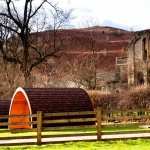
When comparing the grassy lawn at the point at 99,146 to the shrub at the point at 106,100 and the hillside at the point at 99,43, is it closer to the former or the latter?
the shrub at the point at 106,100

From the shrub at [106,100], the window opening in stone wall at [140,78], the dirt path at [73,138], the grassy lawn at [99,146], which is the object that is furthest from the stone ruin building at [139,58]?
the grassy lawn at [99,146]

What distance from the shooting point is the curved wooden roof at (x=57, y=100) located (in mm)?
29891

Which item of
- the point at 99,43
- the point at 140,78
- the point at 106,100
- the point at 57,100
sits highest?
the point at 99,43

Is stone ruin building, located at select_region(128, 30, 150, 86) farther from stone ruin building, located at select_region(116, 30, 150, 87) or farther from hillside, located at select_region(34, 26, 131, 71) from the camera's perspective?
hillside, located at select_region(34, 26, 131, 71)

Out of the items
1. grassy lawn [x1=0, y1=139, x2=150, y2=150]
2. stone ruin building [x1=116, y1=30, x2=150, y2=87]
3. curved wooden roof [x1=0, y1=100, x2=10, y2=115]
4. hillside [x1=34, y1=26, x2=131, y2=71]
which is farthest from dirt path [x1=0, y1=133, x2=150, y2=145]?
hillside [x1=34, y1=26, x2=131, y2=71]

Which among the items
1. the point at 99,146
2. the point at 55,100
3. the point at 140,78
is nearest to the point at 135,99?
the point at 55,100

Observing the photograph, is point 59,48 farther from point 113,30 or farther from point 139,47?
point 113,30

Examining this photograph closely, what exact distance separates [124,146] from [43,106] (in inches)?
442

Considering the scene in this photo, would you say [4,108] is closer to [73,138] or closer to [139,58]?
[73,138]

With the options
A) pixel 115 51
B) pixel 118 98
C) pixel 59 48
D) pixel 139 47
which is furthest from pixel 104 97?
pixel 115 51

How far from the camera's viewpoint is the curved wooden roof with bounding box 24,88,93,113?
29.9 meters

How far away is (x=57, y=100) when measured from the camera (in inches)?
1211

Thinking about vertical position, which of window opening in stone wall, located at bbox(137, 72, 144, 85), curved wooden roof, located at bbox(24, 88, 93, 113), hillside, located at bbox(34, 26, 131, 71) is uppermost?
hillside, located at bbox(34, 26, 131, 71)

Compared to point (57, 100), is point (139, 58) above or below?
above
